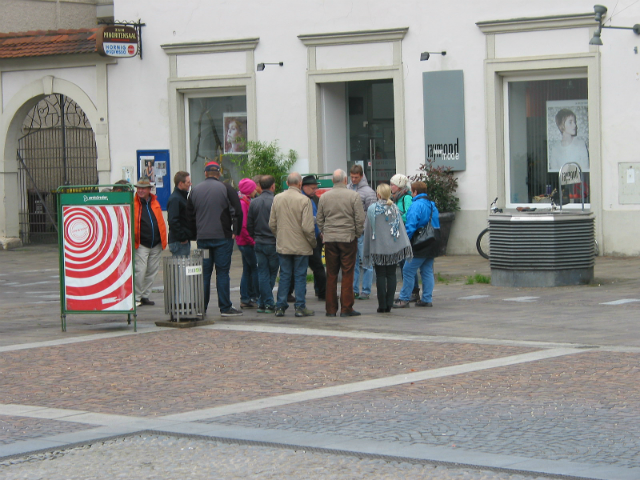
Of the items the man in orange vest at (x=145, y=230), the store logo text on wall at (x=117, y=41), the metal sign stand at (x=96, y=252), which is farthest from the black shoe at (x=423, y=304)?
the store logo text on wall at (x=117, y=41)

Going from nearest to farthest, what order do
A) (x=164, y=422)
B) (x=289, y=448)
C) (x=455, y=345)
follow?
(x=289, y=448), (x=164, y=422), (x=455, y=345)

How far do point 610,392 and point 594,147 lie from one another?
11.3 metres

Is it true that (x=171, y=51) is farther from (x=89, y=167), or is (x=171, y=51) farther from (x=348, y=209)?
(x=348, y=209)

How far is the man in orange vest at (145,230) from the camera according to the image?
13.2 metres

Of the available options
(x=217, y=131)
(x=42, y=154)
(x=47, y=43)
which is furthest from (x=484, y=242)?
(x=42, y=154)

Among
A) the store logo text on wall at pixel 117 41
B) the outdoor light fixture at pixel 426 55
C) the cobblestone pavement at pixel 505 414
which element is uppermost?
the store logo text on wall at pixel 117 41

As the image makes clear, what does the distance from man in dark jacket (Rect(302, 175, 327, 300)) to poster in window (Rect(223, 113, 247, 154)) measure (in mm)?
8642

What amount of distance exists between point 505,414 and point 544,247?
300 inches

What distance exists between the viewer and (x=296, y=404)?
7352 mm

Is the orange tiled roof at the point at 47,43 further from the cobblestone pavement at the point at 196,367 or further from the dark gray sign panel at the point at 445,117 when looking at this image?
the cobblestone pavement at the point at 196,367

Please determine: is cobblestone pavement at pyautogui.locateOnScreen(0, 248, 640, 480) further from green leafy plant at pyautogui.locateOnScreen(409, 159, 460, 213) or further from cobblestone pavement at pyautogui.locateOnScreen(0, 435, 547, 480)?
green leafy plant at pyautogui.locateOnScreen(409, 159, 460, 213)

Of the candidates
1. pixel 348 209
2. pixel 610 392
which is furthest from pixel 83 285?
pixel 610 392

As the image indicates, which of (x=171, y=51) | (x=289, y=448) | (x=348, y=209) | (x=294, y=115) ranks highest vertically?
(x=171, y=51)

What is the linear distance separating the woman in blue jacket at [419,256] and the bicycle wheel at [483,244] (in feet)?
19.3
